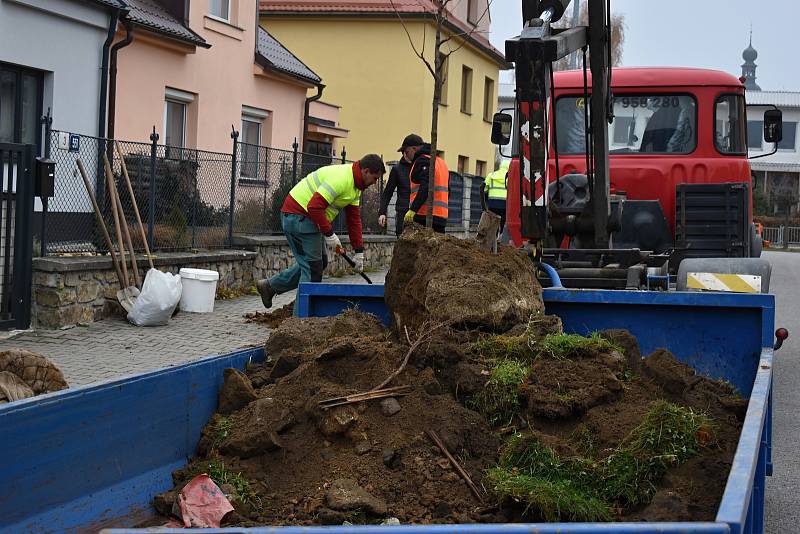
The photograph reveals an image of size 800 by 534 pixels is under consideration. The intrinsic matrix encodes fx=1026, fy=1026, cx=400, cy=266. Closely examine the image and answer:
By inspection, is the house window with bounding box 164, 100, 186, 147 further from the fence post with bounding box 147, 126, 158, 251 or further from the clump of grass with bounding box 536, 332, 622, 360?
the clump of grass with bounding box 536, 332, 622, 360

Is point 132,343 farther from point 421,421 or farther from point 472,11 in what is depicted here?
point 472,11

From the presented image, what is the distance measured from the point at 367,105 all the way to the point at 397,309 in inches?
932

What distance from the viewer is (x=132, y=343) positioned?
9.28 m

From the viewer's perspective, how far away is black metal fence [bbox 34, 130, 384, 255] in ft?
34.4

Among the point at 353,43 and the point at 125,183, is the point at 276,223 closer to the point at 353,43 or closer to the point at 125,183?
the point at 125,183

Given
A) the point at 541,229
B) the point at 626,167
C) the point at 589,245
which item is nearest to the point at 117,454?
the point at 541,229

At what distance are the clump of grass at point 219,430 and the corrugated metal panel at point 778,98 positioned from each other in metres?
55.1

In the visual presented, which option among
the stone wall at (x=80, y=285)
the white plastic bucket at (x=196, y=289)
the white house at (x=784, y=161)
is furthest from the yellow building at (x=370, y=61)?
the white house at (x=784, y=161)

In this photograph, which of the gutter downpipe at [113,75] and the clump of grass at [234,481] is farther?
the gutter downpipe at [113,75]

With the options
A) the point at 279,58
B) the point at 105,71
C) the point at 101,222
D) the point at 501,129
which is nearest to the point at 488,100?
the point at 279,58

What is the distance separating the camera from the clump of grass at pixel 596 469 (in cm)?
322

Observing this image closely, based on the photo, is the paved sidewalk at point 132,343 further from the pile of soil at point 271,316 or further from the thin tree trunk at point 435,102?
the thin tree trunk at point 435,102

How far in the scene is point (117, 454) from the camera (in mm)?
3465

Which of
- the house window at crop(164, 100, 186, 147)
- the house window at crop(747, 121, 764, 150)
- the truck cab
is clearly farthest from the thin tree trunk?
the house window at crop(747, 121, 764, 150)
